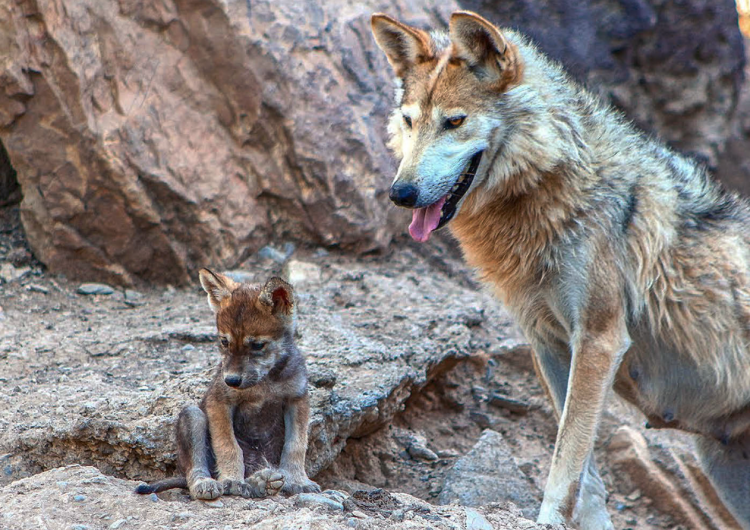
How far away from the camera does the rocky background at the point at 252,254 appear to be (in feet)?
18.1

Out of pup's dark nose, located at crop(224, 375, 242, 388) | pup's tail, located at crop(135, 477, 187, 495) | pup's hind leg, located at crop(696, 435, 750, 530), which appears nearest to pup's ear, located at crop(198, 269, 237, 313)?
pup's dark nose, located at crop(224, 375, 242, 388)

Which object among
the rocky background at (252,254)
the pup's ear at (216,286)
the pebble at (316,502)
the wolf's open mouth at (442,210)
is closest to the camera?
the pebble at (316,502)

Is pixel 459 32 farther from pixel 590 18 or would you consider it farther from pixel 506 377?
pixel 590 18

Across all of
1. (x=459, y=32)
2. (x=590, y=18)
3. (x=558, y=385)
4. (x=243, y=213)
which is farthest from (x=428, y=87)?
(x=590, y=18)

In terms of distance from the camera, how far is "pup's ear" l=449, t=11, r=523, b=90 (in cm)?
466

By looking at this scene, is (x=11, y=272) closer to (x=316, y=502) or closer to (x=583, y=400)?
(x=316, y=502)

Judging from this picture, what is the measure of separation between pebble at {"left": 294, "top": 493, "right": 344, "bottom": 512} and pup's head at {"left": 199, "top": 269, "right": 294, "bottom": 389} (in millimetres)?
592

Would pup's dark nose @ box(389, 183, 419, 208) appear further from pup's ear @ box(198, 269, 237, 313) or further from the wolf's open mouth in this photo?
pup's ear @ box(198, 269, 237, 313)

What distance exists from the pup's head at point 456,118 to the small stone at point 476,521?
1.47 metres

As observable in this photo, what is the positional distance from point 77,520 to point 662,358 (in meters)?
3.43

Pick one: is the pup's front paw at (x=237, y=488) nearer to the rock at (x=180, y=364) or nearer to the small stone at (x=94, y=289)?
the rock at (x=180, y=364)

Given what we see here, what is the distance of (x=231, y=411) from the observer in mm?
4355

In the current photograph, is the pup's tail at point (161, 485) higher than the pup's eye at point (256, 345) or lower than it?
lower

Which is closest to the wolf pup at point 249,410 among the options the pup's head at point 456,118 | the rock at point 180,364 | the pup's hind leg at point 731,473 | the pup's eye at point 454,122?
the rock at point 180,364
